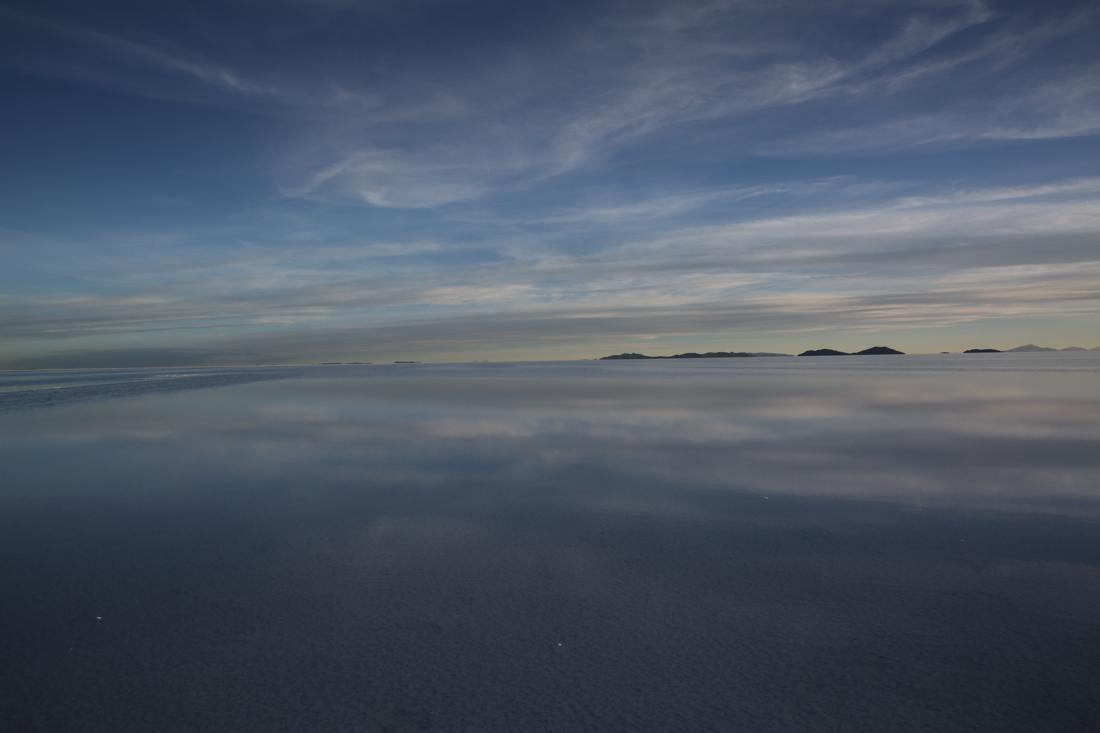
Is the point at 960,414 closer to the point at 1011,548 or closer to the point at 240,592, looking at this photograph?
the point at 1011,548

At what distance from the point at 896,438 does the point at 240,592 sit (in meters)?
12.1

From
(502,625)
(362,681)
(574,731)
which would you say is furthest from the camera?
(502,625)

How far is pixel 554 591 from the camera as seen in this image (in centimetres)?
496

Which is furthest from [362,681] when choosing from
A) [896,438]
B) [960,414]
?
[960,414]

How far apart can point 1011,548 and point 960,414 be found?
13.2 m

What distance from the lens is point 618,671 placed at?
148 inches

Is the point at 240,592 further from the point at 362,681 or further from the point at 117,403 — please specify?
the point at 117,403

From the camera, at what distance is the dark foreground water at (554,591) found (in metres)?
3.44

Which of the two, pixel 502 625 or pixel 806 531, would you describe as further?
pixel 806 531

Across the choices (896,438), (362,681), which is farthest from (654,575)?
(896,438)

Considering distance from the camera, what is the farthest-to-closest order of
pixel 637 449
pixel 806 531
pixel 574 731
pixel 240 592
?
pixel 637 449 → pixel 806 531 → pixel 240 592 → pixel 574 731

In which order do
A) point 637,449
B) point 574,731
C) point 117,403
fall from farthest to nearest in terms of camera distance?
point 117,403 → point 637,449 → point 574,731

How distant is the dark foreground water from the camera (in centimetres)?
344

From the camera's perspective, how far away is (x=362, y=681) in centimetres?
365
